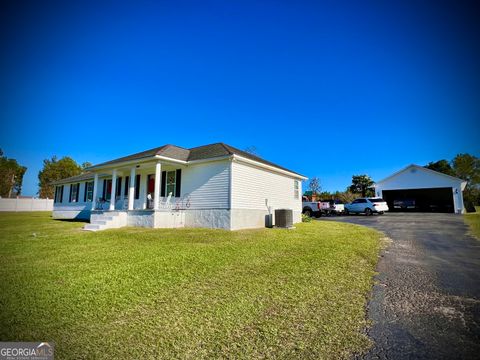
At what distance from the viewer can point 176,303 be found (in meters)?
3.87

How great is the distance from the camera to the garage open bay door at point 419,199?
30.7m

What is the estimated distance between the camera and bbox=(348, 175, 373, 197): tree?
51.2m

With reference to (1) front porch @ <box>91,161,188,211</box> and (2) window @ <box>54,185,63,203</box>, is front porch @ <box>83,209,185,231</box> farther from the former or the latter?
(2) window @ <box>54,185,63,203</box>

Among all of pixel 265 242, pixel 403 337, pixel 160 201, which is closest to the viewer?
pixel 403 337

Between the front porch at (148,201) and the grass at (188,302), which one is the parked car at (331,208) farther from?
the grass at (188,302)

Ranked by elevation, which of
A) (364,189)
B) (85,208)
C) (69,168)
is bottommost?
(85,208)

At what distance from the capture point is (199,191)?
13906mm

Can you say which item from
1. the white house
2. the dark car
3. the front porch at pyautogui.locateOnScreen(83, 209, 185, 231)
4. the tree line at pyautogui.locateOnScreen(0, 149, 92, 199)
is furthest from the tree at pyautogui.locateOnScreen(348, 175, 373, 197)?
the tree line at pyautogui.locateOnScreen(0, 149, 92, 199)

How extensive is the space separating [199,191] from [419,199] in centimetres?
3311

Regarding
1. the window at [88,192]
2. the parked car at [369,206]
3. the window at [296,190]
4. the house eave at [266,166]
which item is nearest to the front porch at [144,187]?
the window at [88,192]

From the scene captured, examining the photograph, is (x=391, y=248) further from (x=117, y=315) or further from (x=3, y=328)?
(x=3, y=328)

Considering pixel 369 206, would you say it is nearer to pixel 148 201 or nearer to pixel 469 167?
pixel 148 201

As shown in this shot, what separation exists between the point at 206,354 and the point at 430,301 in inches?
151

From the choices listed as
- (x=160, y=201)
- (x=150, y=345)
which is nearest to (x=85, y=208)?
(x=160, y=201)
